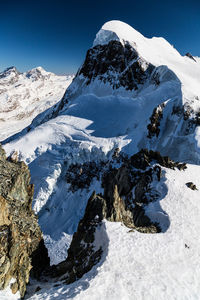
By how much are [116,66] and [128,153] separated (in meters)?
26.9

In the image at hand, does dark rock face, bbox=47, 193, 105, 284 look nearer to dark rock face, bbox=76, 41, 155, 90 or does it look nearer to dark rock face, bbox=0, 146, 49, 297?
dark rock face, bbox=0, 146, 49, 297

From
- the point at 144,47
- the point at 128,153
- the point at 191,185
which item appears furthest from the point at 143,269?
the point at 144,47

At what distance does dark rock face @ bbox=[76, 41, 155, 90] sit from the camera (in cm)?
5075

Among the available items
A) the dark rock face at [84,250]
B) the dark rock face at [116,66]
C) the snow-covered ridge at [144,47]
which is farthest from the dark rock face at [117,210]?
the dark rock face at [116,66]

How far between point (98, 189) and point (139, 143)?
11058mm

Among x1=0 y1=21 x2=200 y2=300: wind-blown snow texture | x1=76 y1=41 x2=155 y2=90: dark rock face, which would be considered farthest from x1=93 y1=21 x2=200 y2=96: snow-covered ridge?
x1=76 y1=41 x2=155 y2=90: dark rock face

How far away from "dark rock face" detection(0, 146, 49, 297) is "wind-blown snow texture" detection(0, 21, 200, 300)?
162cm

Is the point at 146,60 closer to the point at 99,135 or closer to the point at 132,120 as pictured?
the point at 132,120

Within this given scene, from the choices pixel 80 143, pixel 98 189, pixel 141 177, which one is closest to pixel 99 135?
pixel 80 143

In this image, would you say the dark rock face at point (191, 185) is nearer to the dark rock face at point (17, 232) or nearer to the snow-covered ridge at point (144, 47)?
the dark rock face at point (17, 232)

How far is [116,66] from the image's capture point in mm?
54625

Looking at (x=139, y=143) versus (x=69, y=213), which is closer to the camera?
(x=69, y=213)

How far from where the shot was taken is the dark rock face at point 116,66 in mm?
50750

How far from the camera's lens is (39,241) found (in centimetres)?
1541
